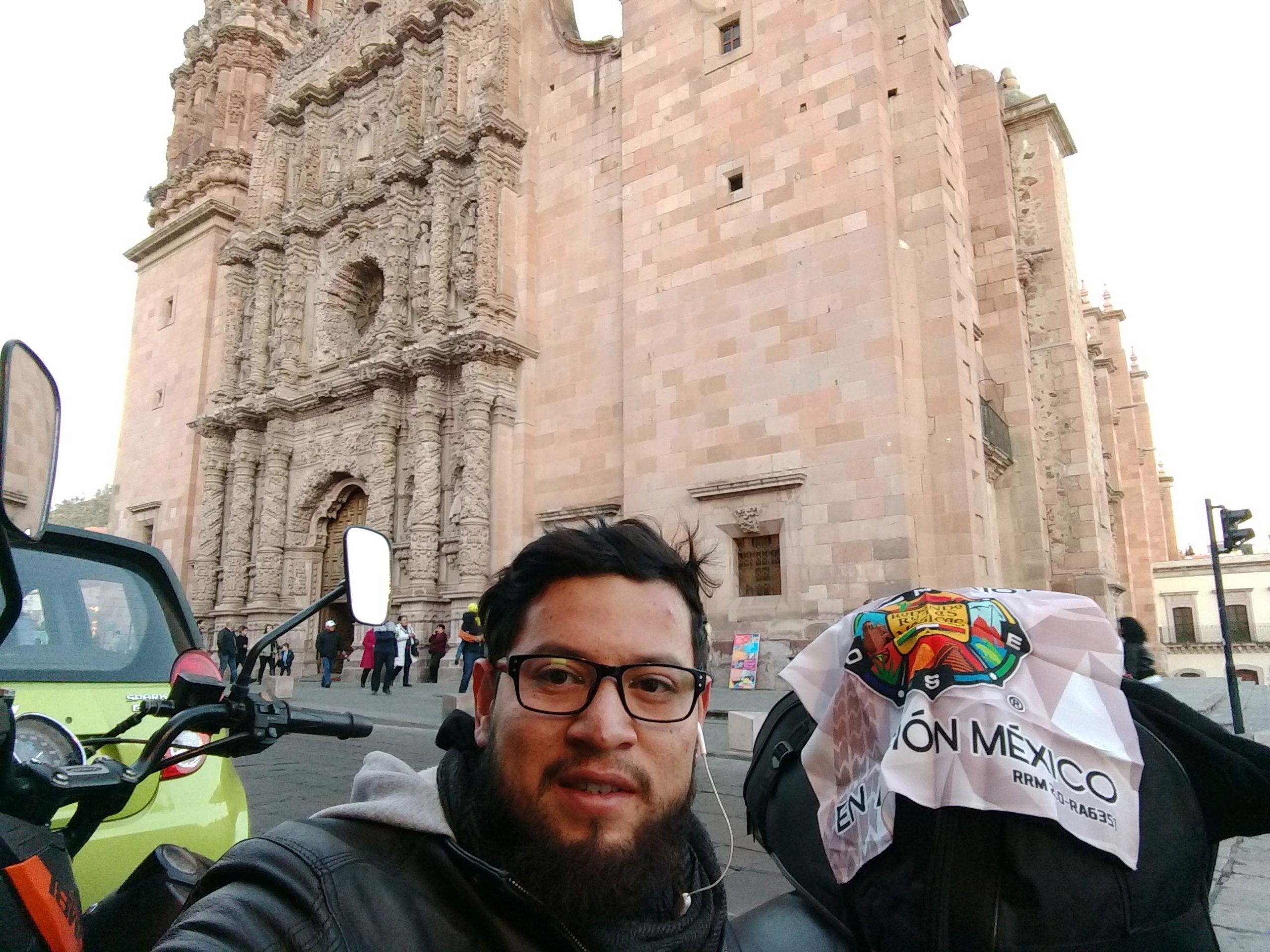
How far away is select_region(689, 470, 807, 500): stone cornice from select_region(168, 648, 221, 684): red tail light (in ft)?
33.7

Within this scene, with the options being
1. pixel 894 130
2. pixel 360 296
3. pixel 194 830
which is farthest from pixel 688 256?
pixel 194 830

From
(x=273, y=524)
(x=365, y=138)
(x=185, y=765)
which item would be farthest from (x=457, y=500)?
(x=185, y=765)

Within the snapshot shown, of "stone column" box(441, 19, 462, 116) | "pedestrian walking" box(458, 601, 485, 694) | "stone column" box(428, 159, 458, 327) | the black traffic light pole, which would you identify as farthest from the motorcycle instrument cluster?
"stone column" box(441, 19, 462, 116)

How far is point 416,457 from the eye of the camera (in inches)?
666

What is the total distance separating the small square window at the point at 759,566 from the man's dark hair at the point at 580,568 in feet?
35.8

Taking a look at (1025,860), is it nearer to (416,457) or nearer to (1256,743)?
(1256,743)

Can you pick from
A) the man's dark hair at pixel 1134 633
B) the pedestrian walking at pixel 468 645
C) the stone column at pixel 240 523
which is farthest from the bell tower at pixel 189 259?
the man's dark hair at pixel 1134 633

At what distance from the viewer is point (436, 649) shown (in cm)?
1495

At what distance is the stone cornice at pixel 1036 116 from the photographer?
18047 millimetres

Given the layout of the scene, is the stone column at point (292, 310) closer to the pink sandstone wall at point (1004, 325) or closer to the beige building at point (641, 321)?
the beige building at point (641, 321)

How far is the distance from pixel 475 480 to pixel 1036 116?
1535 centimetres

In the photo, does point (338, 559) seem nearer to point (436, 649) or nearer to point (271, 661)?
point (271, 661)

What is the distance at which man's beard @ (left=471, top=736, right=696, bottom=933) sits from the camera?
123 centimetres

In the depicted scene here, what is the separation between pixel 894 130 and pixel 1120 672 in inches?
519
